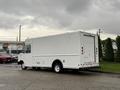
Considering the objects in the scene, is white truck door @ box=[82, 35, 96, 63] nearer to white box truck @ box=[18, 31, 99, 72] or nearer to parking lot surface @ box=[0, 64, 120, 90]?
white box truck @ box=[18, 31, 99, 72]

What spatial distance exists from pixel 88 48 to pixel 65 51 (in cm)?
174

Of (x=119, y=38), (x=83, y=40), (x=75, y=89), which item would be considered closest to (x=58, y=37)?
(x=83, y=40)

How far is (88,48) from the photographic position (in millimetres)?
16984

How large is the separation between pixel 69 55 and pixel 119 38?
1407 centimetres

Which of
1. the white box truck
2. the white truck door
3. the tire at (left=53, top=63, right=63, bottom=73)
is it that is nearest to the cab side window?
the white box truck

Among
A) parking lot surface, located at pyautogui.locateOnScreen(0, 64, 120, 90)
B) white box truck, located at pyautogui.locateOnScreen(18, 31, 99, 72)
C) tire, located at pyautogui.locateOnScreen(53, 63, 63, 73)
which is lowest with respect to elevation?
parking lot surface, located at pyautogui.locateOnScreen(0, 64, 120, 90)

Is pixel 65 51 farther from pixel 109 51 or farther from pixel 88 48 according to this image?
pixel 109 51

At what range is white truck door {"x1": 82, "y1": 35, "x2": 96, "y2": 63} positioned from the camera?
652 inches

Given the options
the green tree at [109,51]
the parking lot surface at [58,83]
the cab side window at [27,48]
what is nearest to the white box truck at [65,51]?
the cab side window at [27,48]

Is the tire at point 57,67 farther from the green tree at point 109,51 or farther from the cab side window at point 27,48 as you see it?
the green tree at point 109,51

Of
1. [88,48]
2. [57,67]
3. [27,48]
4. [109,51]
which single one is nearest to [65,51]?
[57,67]

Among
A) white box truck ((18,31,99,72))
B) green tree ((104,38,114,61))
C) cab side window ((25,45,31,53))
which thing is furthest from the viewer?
green tree ((104,38,114,61))

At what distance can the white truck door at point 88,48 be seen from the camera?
16.5 metres

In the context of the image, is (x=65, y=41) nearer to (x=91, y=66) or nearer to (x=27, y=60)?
(x=91, y=66)
